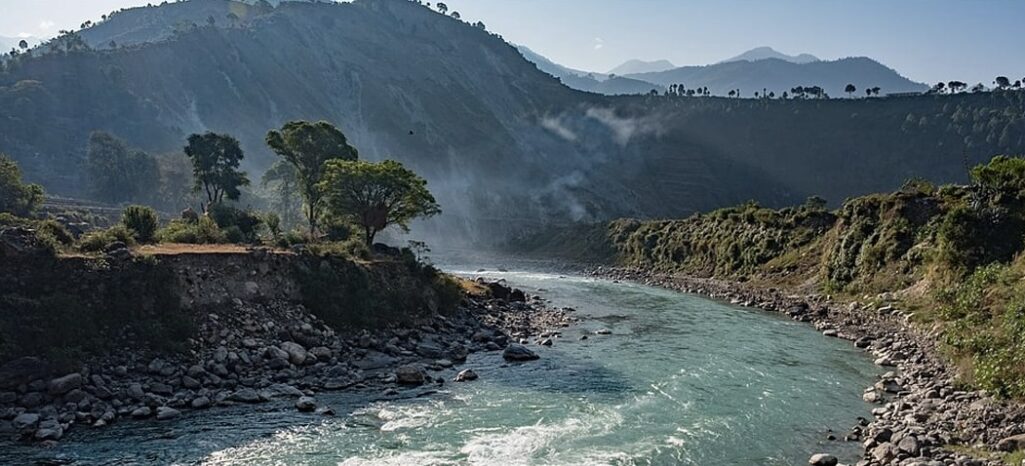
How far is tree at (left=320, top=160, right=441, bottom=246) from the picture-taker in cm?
5025

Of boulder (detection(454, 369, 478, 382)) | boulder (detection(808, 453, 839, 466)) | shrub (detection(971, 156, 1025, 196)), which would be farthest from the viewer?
shrub (detection(971, 156, 1025, 196))

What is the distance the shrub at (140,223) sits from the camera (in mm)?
37844

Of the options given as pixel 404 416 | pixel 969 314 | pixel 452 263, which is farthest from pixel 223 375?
pixel 452 263

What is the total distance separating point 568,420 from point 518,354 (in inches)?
406

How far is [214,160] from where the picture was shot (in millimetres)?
65062

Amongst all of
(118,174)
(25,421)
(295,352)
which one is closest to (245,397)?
(295,352)

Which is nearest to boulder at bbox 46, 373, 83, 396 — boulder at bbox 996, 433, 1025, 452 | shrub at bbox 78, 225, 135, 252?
shrub at bbox 78, 225, 135, 252

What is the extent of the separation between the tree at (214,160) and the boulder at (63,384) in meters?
41.9

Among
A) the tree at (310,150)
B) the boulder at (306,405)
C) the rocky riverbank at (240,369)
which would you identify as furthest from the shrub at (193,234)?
the boulder at (306,405)

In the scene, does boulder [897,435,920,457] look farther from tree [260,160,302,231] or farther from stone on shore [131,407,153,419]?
tree [260,160,302,231]

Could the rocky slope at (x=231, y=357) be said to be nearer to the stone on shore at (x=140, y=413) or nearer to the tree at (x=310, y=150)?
the stone on shore at (x=140, y=413)

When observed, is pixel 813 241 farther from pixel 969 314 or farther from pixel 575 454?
pixel 575 454

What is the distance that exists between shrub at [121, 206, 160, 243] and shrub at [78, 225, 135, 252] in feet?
8.53

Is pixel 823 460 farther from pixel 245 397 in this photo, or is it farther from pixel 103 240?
pixel 103 240
